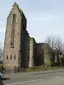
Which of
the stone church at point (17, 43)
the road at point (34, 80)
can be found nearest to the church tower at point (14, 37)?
the stone church at point (17, 43)

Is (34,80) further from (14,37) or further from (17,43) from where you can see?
(14,37)

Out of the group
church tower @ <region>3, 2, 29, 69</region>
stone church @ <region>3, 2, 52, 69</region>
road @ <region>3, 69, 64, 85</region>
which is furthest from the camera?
stone church @ <region>3, 2, 52, 69</region>

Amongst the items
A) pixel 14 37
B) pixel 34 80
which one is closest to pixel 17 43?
pixel 14 37

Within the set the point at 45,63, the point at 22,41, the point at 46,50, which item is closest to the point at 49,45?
the point at 46,50

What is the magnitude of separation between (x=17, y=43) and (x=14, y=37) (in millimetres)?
2635

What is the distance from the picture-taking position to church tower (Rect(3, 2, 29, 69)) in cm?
7788

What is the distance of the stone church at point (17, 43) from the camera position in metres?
78.1

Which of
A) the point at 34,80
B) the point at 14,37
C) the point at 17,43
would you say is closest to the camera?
the point at 34,80

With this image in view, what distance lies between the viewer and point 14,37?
3157 inches

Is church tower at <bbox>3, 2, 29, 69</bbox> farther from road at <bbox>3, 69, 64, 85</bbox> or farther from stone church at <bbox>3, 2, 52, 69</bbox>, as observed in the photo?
road at <bbox>3, 69, 64, 85</bbox>

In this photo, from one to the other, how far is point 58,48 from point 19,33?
26648mm

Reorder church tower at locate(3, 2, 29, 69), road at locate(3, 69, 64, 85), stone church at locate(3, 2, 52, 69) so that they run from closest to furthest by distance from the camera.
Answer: road at locate(3, 69, 64, 85) < church tower at locate(3, 2, 29, 69) < stone church at locate(3, 2, 52, 69)

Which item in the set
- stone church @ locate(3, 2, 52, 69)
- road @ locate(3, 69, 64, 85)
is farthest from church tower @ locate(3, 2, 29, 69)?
road @ locate(3, 69, 64, 85)

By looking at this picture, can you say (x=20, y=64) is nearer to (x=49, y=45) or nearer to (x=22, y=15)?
(x=22, y=15)
